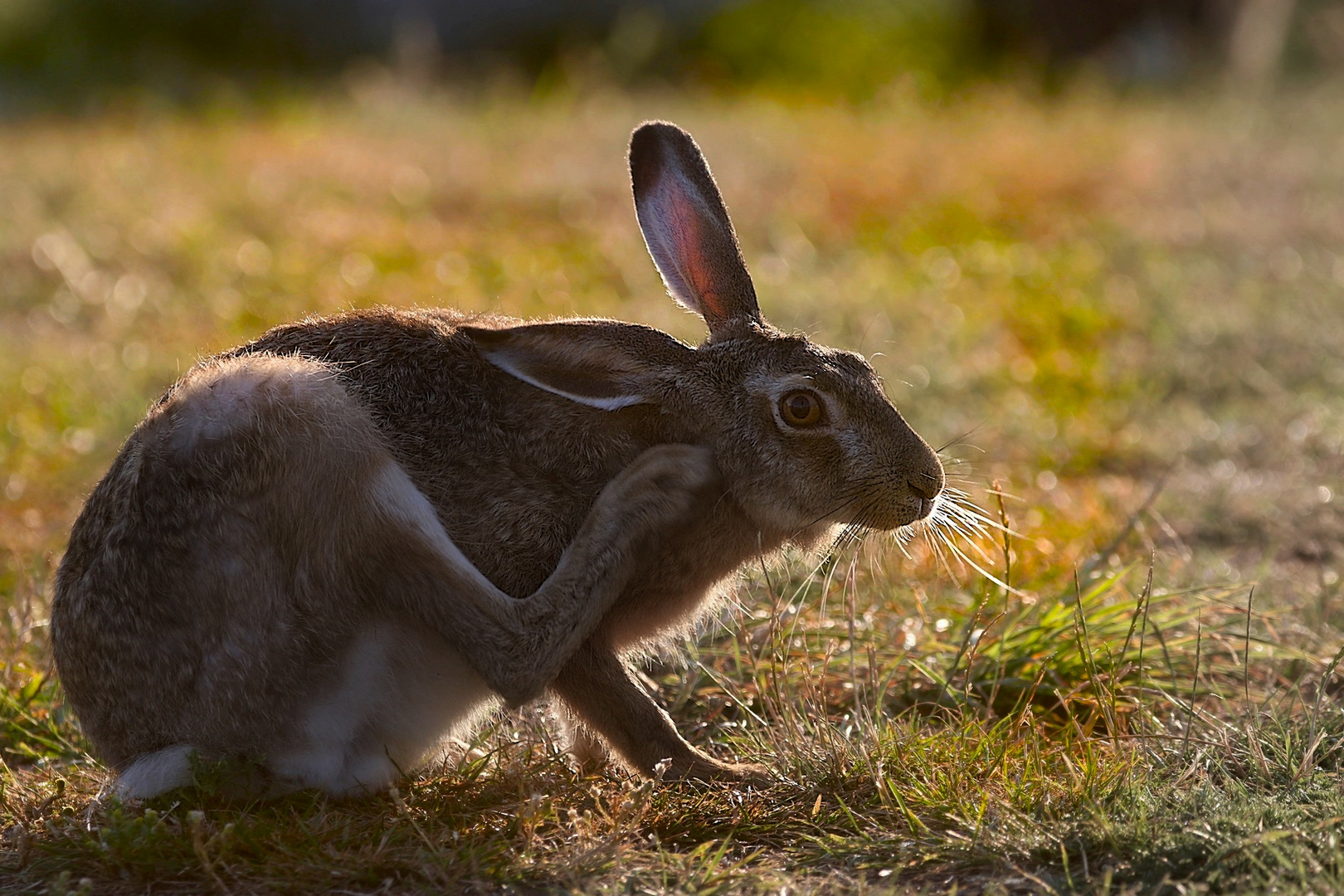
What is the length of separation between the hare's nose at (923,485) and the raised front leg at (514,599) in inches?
23.5

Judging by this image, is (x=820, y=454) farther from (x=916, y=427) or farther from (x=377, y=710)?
(x=916, y=427)

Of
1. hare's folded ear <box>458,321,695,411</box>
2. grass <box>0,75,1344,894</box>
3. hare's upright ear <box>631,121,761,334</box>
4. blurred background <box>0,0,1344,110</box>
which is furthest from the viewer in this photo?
blurred background <box>0,0,1344,110</box>

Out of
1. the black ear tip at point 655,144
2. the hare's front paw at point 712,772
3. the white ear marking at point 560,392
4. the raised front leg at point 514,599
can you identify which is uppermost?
the black ear tip at point 655,144

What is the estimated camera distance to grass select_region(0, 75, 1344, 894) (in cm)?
340

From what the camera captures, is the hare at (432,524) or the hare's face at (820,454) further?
the hare's face at (820,454)

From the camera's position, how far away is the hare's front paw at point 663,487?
12.3ft

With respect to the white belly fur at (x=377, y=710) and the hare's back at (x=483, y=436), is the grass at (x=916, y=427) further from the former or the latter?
the hare's back at (x=483, y=436)

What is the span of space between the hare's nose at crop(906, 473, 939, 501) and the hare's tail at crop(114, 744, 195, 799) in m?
1.87

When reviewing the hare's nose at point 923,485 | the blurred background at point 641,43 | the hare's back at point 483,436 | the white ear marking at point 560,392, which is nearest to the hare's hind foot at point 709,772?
the hare's back at point 483,436

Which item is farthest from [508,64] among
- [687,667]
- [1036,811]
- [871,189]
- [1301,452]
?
[1036,811]

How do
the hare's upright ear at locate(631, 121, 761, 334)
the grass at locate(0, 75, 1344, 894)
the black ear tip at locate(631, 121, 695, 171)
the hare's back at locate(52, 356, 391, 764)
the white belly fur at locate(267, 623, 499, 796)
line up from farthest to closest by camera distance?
the black ear tip at locate(631, 121, 695, 171) → the hare's upright ear at locate(631, 121, 761, 334) → the white belly fur at locate(267, 623, 499, 796) → the hare's back at locate(52, 356, 391, 764) → the grass at locate(0, 75, 1344, 894)

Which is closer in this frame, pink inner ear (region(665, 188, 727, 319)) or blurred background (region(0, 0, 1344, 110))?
pink inner ear (region(665, 188, 727, 319))

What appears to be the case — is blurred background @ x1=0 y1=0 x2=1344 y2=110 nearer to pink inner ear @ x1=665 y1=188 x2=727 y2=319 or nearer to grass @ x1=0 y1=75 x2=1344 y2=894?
grass @ x1=0 y1=75 x2=1344 y2=894

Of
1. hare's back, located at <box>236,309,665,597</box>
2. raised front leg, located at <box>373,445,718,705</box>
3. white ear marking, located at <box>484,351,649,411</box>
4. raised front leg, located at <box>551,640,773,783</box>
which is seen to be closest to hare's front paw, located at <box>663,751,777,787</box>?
raised front leg, located at <box>551,640,773,783</box>
